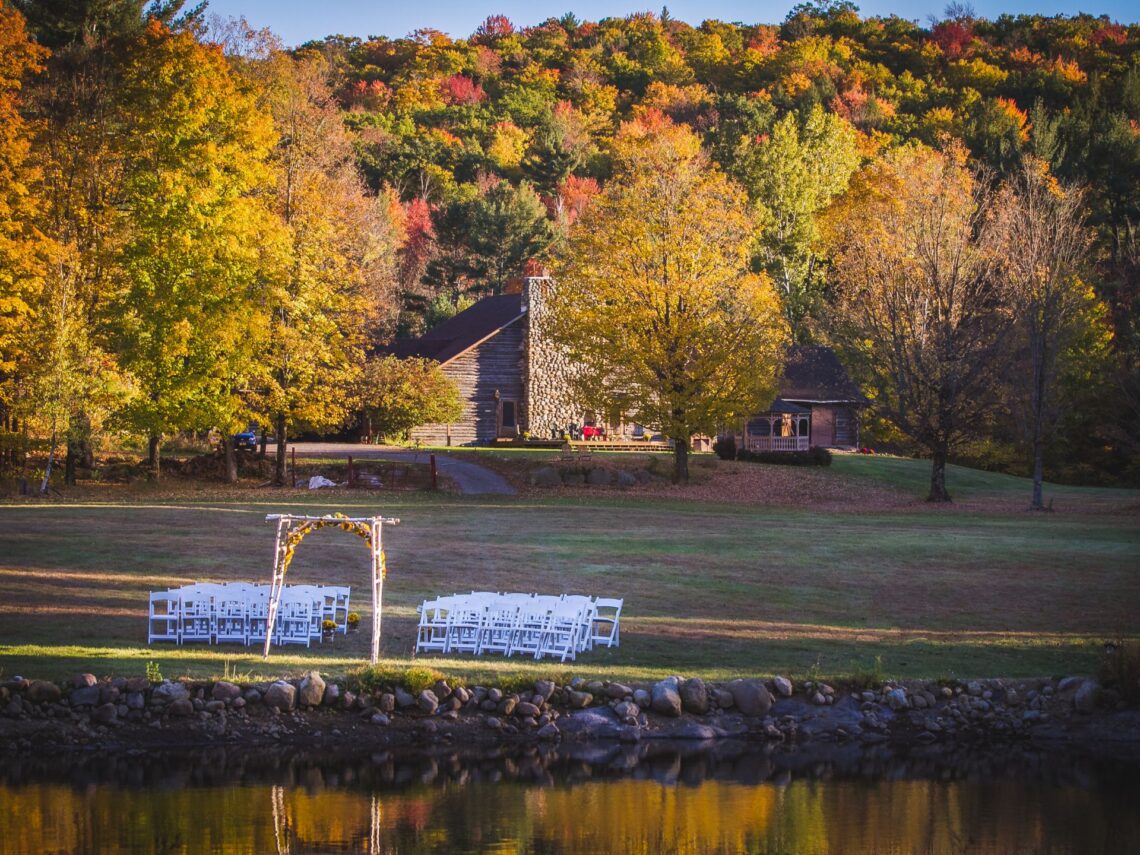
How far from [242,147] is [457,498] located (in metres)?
13.3

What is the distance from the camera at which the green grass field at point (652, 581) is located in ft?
65.2

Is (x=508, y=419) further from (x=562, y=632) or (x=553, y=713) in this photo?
(x=553, y=713)

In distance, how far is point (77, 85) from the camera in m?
46.5

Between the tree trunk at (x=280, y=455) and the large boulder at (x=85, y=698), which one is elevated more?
the tree trunk at (x=280, y=455)

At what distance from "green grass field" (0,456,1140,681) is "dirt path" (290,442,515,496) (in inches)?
267

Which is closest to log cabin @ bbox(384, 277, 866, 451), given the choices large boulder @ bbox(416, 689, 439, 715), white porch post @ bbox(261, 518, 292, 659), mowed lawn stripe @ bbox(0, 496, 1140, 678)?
mowed lawn stripe @ bbox(0, 496, 1140, 678)

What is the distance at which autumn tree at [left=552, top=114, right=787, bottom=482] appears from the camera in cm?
4672

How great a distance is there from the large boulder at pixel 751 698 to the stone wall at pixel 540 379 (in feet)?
147

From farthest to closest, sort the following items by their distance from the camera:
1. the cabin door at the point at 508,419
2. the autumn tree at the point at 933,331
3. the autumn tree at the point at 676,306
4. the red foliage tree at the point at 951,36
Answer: the red foliage tree at the point at 951,36 < the cabin door at the point at 508,419 < the autumn tree at the point at 676,306 < the autumn tree at the point at 933,331

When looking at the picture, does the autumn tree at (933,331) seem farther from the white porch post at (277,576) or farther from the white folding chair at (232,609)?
the white porch post at (277,576)

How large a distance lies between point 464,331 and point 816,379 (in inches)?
773

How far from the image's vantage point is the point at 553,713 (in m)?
18.1

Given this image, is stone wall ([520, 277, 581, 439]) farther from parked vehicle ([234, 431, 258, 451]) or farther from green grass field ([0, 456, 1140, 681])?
green grass field ([0, 456, 1140, 681])

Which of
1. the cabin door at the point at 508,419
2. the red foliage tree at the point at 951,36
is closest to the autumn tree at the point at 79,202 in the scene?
the cabin door at the point at 508,419
